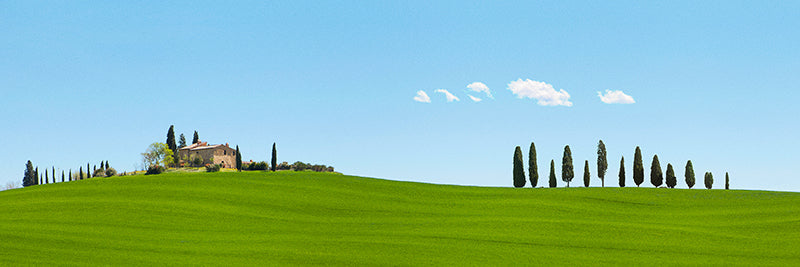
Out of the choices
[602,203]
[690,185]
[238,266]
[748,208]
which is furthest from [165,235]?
[690,185]

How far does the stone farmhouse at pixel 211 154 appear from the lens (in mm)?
131250

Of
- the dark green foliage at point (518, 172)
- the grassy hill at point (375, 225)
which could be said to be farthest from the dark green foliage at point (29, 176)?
the dark green foliage at point (518, 172)

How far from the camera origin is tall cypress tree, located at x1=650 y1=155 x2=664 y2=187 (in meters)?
77.2

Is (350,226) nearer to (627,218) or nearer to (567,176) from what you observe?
(627,218)

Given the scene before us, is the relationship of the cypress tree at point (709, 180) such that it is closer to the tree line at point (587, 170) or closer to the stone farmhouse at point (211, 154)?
the tree line at point (587, 170)

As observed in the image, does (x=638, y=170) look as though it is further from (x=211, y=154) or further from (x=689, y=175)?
(x=211, y=154)

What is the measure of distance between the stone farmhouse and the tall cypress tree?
90.3 meters

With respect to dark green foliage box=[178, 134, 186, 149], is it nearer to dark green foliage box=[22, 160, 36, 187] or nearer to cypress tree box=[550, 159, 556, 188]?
dark green foliage box=[22, 160, 36, 187]

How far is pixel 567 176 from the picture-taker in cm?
7581

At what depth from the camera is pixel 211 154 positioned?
133500 millimetres

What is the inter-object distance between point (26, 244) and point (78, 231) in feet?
13.2

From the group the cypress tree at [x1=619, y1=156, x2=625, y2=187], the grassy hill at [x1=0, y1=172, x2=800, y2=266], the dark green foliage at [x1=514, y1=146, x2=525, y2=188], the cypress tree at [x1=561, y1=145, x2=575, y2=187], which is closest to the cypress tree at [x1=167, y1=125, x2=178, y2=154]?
the grassy hill at [x1=0, y1=172, x2=800, y2=266]

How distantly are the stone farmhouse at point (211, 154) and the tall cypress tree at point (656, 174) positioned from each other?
9026 centimetres

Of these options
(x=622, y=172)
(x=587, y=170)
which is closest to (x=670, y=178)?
(x=622, y=172)
